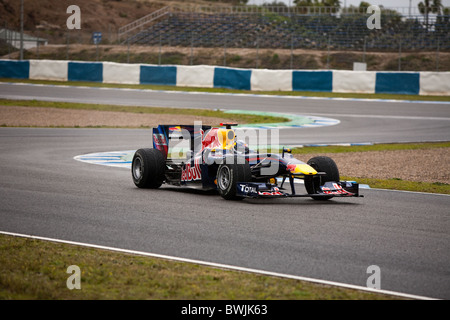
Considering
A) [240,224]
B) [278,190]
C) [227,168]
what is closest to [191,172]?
[227,168]

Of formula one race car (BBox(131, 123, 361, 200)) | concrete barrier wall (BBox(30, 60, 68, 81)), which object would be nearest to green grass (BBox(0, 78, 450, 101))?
concrete barrier wall (BBox(30, 60, 68, 81))

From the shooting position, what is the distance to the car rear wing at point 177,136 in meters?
11.1

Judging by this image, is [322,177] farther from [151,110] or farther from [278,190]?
[151,110]

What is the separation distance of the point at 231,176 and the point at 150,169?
5.98ft

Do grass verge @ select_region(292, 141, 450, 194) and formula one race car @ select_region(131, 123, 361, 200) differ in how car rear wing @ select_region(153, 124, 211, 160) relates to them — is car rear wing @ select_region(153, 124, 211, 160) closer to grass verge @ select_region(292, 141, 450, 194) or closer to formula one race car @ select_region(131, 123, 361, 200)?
formula one race car @ select_region(131, 123, 361, 200)

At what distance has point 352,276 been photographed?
19.2 feet

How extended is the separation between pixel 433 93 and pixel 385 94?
225cm

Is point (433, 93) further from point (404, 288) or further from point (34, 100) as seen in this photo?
point (404, 288)

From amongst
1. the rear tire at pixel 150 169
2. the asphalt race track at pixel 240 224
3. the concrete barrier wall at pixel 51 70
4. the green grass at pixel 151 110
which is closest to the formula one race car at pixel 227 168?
the rear tire at pixel 150 169

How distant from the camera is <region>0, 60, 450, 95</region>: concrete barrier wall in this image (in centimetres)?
3450

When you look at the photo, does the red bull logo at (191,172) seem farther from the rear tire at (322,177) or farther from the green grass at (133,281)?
the green grass at (133,281)

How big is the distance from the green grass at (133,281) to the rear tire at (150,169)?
14.3 ft

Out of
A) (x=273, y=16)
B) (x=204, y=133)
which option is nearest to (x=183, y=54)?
(x=273, y=16)

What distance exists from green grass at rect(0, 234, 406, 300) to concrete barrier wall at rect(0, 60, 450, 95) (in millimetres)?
29967
